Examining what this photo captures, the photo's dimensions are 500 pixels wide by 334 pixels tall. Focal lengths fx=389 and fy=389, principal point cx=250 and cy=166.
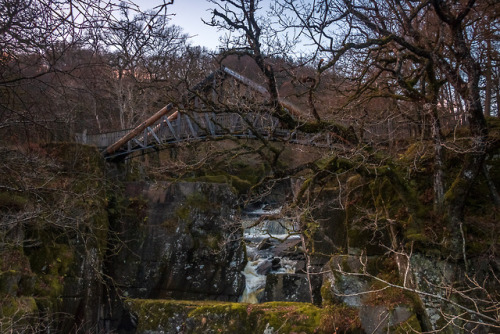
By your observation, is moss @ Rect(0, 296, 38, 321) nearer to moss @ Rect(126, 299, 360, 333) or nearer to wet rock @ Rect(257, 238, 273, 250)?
moss @ Rect(126, 299, 360, 333)

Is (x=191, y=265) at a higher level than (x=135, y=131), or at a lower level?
lower

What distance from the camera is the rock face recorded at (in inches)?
498

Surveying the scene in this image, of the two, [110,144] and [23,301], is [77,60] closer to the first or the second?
[23,301]

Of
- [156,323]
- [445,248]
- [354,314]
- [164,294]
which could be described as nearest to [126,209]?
[164,294]

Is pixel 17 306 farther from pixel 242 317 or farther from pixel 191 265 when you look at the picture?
pixel 191 265

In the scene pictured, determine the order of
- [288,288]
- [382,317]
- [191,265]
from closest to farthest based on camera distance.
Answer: [382,317] < [288,288] < [191,265]

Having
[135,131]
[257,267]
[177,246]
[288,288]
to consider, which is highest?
[135,131]

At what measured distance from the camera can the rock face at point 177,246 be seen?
1265 centimetres

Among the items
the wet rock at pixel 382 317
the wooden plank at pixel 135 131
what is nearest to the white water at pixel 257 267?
the wet rock at pixel 382 317

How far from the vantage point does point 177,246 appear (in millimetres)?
13039

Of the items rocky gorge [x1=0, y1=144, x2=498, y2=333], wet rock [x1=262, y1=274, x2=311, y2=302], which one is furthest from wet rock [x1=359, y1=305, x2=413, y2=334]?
wet rock [x1=262, y1=274, x2=311, y2=302]

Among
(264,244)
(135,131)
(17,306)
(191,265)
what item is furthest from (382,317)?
(135,131)

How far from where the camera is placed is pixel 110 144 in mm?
16375

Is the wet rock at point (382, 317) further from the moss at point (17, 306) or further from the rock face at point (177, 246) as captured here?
the rock face at point (177, 246)
